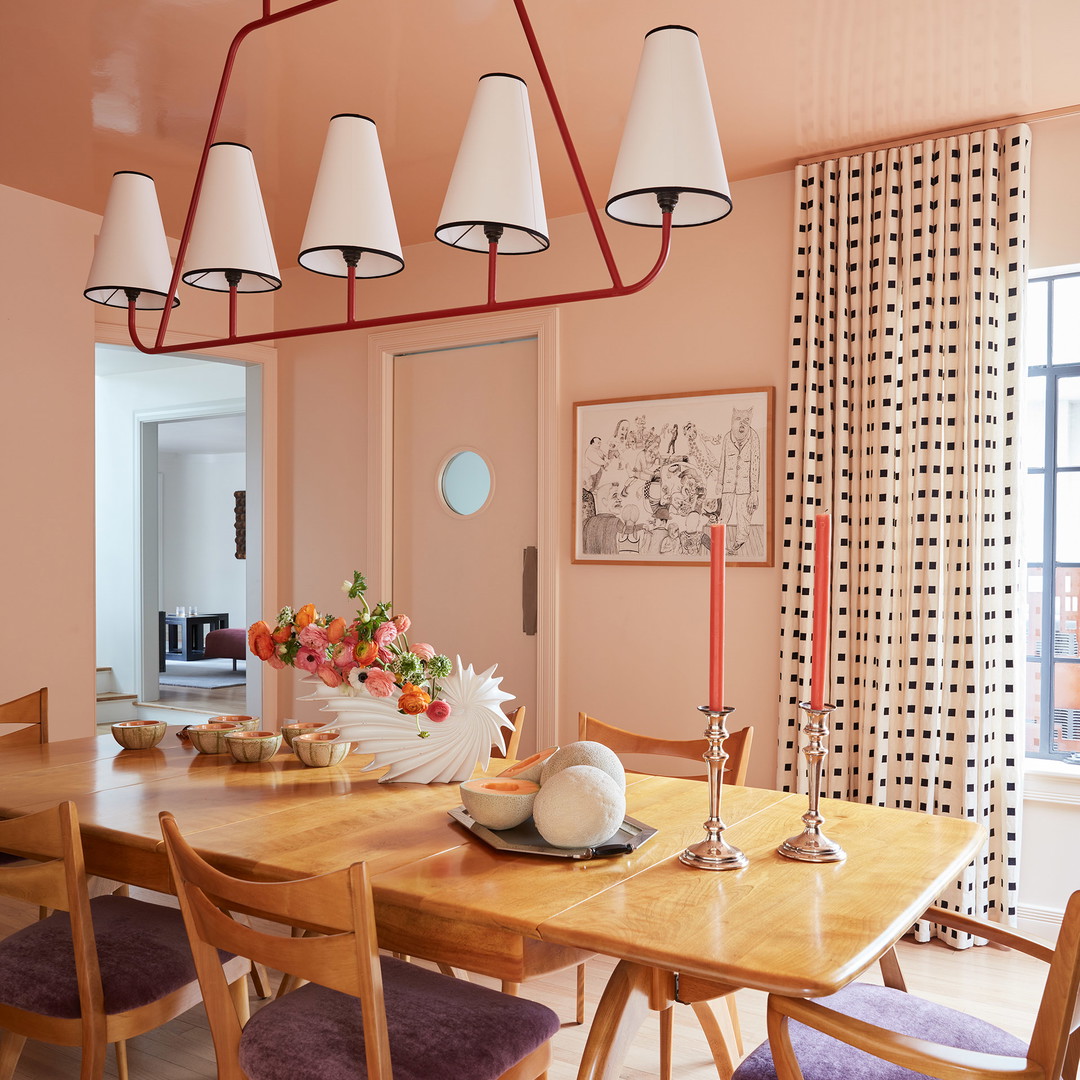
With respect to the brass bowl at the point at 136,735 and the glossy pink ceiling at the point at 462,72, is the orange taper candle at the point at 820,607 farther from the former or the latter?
the brass bowl at the point at 136,735

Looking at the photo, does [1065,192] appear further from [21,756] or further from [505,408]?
[21,756]

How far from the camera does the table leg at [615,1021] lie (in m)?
1.45

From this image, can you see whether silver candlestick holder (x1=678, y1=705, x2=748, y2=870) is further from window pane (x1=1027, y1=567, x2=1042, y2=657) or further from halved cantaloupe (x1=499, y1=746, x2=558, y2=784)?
window pane (x1=1027, y1=567, x2=1042, y2=657)

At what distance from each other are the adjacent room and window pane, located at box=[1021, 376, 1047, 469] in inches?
0.5

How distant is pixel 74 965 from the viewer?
1.90 meters

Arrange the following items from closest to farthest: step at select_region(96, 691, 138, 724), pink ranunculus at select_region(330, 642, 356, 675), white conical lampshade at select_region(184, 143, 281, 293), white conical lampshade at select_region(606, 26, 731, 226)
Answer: white conical lampshade at select_region(606, 26, 731, 226) → white conical lampshade at select_region(184, 143, 281, 293) → pink ranunculus at select_region(330, 642, 356, 675) → step at select_region(96, 691, 138, 724)

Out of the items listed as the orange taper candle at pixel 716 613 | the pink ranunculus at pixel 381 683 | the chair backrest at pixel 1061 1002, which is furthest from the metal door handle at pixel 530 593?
the chair backrest at pixel 1061 1002

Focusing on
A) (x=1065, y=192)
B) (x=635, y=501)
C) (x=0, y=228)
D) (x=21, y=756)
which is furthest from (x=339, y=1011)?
(x=0, y=228)

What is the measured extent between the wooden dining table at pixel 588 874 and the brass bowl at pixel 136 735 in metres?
0.32

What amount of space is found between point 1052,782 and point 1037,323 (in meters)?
1.58

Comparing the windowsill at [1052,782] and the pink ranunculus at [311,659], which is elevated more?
the pink ranunculus at [311,659]

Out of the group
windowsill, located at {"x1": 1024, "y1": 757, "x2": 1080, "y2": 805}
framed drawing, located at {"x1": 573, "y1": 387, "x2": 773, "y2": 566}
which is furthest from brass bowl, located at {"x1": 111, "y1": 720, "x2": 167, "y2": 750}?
windowsill, located at {"x1": 1024, "y1": 757, "x2": 1080, "y2": 805}

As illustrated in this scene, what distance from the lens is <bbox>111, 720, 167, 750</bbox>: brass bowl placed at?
2637 mm

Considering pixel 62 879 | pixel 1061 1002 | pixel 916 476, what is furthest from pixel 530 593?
pixel 1061 1002
